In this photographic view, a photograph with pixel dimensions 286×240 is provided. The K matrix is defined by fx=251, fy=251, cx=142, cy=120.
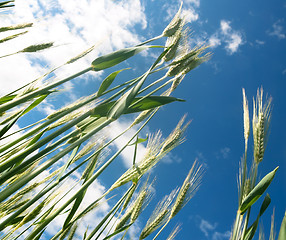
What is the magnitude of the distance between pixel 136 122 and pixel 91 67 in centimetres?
58

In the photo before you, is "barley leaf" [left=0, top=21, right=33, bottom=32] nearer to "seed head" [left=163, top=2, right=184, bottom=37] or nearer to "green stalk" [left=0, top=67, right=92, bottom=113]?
"green stalk" [left=0, top=67, right=92, bottom=113]

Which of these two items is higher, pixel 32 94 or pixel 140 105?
pixel 32 94

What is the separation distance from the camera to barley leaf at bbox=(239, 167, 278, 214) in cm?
115

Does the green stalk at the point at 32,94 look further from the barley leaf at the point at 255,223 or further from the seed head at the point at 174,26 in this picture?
the barley leaf at the point at 255,223

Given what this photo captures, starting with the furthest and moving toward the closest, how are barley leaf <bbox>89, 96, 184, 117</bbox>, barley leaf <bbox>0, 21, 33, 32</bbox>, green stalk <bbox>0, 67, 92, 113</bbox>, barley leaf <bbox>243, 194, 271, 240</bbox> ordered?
barley leaf <bbox>243, 194, 271, 240</bbox>
barley leaf <bbox>0, 21, 33, 32</bbox>
barley leaf <bbox>89, 96, 184, 117</bbox>
green stalk <bbox>0, 67, 92, 113</bbox>

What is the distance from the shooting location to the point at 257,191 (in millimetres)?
1146

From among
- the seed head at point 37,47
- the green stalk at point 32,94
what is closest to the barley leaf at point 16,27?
the seed head at point 37,47

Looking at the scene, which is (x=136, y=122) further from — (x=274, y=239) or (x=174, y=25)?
(x=274, y=239)

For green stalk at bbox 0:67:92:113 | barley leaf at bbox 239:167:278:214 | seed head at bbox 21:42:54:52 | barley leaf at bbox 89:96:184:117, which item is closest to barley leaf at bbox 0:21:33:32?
seed head at bbox 21:42:54:52

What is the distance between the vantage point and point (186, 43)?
1.35 meters

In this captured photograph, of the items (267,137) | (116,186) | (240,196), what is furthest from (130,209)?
(267,137)

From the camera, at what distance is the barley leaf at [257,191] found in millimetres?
1146

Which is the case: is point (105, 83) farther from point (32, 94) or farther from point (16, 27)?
point (16, 27)

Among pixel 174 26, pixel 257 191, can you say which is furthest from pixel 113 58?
pixel 257 191
